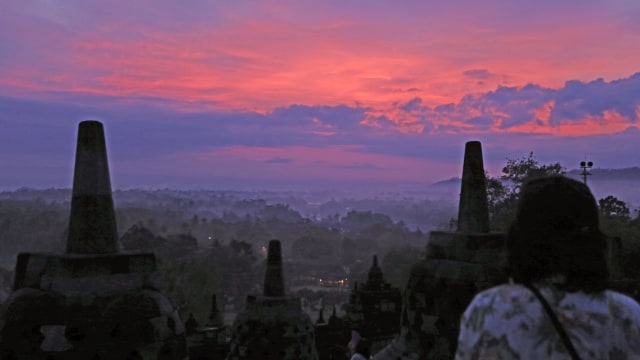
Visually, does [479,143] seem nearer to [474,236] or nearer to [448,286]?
[474,236]

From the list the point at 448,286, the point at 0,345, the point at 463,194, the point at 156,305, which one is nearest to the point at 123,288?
the point at 156,305

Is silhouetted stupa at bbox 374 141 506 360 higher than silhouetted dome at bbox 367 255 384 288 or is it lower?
higher

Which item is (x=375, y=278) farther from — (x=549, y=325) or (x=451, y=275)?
(x=549, y=325)

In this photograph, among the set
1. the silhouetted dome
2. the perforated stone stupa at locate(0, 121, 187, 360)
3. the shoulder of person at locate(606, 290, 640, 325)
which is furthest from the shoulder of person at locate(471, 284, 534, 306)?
the silhouetted dome

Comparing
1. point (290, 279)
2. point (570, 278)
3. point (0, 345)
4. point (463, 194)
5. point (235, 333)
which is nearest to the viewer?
point (570, 278)

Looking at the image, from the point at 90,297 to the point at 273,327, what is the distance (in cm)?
496

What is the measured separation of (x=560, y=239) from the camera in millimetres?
2510

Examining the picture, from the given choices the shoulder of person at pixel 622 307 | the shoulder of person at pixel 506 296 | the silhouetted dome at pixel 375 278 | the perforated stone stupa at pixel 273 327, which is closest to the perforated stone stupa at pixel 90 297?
the perforated stone stupa at pixel 273 327

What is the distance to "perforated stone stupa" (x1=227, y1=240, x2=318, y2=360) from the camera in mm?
10695

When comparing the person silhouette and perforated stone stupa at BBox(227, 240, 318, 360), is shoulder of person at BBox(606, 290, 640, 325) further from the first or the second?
perforated stone stupa at BBox(227, 240, 318, 360)

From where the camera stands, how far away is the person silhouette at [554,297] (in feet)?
7.82

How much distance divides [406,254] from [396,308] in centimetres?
4678

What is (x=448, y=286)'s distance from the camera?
25.3ft

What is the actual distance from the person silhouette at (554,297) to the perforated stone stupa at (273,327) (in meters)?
8.54
